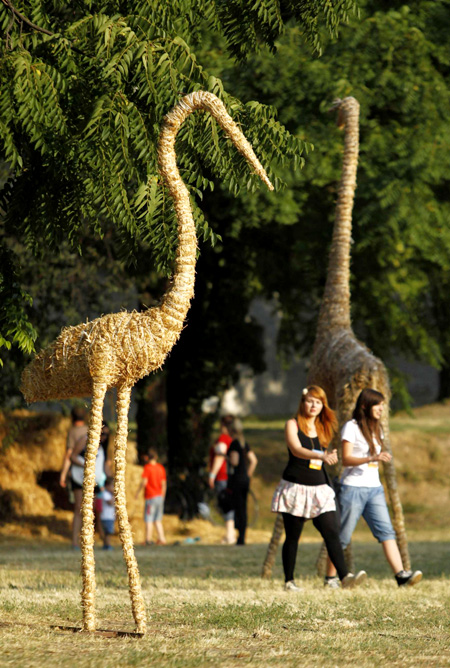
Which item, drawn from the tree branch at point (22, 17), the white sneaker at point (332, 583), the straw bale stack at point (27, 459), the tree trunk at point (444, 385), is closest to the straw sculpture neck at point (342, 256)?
the white sneaker at point (332, 583)

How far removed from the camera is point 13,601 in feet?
26.2

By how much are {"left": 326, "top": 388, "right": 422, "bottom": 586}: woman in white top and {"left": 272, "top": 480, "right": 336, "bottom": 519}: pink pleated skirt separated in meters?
0.36

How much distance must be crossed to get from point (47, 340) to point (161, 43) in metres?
9.54

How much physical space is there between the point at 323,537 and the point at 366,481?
0.72m

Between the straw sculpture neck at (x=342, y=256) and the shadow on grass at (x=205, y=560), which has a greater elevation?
the straw sculpture neck at (x=342, y=256)

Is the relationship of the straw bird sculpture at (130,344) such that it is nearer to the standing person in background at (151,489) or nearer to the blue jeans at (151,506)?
the standing person in background at (151,489)

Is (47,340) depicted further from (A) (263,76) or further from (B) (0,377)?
(A) (263,76)

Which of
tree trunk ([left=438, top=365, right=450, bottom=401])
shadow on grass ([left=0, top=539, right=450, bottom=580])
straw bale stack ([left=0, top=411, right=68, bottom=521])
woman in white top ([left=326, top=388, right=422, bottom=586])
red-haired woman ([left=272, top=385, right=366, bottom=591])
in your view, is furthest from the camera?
tree trunk ([left=438, top=365, right=450, bottom=401])

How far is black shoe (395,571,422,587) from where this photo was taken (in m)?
9.38

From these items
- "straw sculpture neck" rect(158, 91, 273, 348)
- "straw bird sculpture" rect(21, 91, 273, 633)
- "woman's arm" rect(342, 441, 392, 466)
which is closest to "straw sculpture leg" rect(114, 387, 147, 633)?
"straw bird sculpture" rect(21, 91, 273, 633)

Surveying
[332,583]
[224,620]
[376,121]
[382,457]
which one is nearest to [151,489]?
[376,121]

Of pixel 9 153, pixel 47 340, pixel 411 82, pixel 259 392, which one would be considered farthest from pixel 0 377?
pixel 259 392

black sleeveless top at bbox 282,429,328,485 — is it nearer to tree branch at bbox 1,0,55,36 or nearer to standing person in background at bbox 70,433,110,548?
tree branch at bbox 1,0,55,36

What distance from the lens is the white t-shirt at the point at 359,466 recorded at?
953 centimetres
